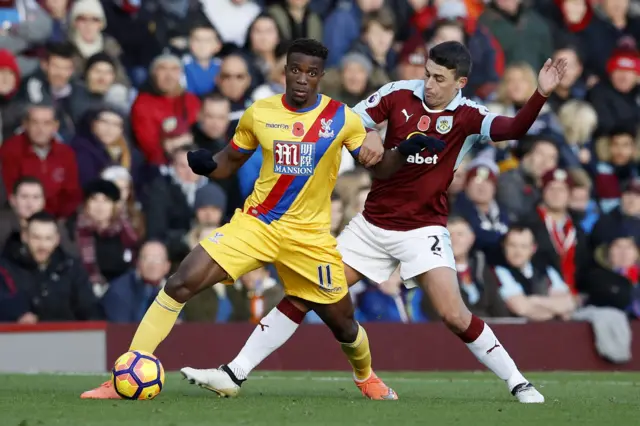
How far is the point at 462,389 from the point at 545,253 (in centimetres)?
443

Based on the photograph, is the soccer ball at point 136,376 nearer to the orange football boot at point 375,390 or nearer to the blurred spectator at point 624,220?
the orange football boot at point 375,390

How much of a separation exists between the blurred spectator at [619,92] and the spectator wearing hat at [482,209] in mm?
2847

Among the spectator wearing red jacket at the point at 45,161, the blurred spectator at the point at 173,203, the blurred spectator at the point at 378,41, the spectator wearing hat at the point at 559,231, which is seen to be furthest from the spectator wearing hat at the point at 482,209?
the spectator wearing red jacket at the point at 45,161

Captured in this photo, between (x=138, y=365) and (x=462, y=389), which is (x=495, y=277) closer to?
(x=462, y=389)

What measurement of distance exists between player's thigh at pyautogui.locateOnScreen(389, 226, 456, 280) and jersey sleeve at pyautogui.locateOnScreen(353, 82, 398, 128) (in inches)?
31.2

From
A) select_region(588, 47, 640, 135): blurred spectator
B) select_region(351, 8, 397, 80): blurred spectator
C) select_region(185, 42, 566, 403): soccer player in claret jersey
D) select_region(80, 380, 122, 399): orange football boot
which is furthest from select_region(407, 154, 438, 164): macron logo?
select_region(588, 47, 640, 135): blurred spectator

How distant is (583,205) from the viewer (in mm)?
16234

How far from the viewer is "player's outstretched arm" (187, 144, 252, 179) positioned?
9.09 metres

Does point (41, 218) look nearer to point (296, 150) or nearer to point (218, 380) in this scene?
point (218, 380)

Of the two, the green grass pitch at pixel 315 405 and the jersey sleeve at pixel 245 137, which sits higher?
the jersey sleeve at pixel 245 137

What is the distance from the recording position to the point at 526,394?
9.34 m

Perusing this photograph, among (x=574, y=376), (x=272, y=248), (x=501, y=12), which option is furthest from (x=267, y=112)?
(x=501, y=12)

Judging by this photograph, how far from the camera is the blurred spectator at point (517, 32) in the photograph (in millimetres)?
17672

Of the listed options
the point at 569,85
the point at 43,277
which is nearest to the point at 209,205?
the point at 43,277
